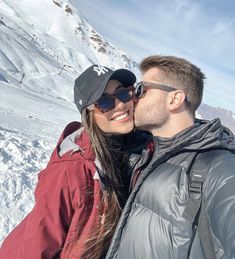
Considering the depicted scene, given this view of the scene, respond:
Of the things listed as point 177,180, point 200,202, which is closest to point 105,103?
point 177,180

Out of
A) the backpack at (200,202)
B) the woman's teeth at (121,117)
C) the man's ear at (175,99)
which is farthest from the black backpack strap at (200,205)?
the woman's teeth at (121,117)

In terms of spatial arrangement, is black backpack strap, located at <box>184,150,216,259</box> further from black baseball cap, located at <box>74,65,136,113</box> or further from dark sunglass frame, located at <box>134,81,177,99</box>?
black baseball cap, located at <box>74,65,136,113</box>

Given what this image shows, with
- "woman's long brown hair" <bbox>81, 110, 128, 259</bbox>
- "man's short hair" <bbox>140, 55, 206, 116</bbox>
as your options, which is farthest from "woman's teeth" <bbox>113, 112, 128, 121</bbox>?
"man's short hair" <bbox>140, 55, 206, 116</bbox>

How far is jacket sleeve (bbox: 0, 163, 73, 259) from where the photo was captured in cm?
221

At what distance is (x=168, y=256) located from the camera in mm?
1911

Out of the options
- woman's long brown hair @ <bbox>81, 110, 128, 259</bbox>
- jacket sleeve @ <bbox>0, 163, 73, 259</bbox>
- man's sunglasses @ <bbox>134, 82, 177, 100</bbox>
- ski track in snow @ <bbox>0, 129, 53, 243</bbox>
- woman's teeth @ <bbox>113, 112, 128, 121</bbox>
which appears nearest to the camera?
jacket sleeve @ <bbox>0, 163, 73, 259</bbox>

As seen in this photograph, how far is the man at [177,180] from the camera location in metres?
1.74

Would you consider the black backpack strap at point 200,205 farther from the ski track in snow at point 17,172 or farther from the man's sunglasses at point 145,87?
the ski track in snow at point 17,172

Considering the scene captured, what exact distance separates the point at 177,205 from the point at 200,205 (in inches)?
6.2

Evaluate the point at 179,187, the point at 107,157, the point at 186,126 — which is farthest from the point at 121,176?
the point at 179,187

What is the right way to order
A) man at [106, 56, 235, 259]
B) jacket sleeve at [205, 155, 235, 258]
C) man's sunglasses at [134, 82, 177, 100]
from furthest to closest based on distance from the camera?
man's sunglasses at [134, 82, 177, 100] < man at [106, 56, 235, 259] < jacket sleeve at [205, 155, 235, 258]

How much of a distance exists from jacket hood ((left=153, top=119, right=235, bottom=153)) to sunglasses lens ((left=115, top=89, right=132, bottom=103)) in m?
0.64

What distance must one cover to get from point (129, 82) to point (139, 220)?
1.10 meters

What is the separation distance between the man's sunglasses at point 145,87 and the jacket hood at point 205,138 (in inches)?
14.5
